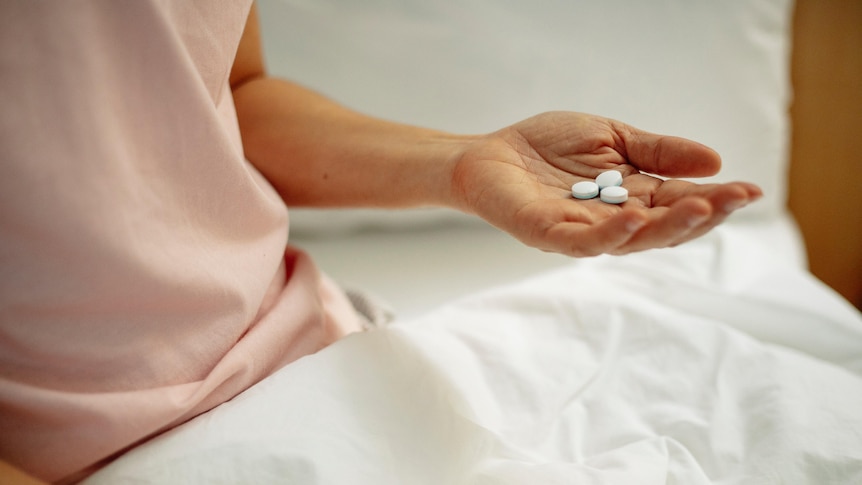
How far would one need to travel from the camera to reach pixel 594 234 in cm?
43

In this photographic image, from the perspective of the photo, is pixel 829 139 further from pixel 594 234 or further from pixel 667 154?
pixel 594 234

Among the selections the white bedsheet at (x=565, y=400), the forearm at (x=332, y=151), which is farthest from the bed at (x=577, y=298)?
the forearm at (x=332, y=151)

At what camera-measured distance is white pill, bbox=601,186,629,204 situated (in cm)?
50

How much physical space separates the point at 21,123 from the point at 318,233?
0.68 metres

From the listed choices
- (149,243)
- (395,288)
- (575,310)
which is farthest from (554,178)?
(395,288)

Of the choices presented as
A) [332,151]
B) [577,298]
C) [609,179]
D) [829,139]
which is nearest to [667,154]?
[609,179]

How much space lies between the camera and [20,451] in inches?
17.6

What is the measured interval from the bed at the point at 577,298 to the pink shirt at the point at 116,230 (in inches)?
1.5

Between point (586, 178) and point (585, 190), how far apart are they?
0.05 metres

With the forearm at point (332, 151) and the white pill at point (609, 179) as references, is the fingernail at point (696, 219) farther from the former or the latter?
the forearm at point (332, 151)

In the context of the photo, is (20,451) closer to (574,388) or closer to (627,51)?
(574,388)

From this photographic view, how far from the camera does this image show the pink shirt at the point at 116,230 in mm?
419

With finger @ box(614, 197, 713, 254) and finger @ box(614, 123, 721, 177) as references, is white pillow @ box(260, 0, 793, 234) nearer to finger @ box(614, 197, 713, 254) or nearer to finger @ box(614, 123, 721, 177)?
finger @ box(614, 123, 721, 177)

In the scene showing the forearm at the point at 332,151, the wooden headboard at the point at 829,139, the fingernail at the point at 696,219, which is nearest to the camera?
the fingernail at the point at 696,219
